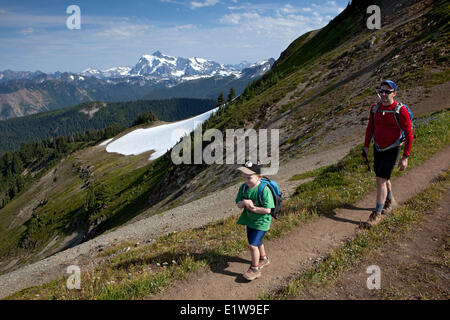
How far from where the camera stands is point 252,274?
6816 mm

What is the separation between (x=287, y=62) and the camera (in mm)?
93625

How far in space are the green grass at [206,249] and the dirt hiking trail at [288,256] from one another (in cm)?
30

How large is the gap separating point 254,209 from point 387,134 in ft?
16.5

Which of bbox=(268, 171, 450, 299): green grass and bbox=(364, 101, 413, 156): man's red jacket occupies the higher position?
bbox=(364, 101, 413, 156): man's red jacket

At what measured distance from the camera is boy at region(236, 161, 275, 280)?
6422 millimetres

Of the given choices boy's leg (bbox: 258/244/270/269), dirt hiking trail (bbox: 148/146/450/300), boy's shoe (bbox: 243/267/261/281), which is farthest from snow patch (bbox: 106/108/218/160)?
boy's shoe (bbox: 243/267/261/281)

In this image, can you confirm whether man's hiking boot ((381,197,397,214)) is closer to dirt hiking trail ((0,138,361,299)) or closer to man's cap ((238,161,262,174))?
man's cap ((238,161,262,174))

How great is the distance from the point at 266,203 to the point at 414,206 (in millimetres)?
5806

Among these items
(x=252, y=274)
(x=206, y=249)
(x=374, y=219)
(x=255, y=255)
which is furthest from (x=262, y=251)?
(x=374, y=219)

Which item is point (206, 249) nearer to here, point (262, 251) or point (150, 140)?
point (262, 251)

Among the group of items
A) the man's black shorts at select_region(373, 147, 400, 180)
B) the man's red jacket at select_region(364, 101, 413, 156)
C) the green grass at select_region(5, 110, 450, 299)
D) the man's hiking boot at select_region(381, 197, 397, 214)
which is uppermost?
the man's red jacket at select_region(364, 101, 413, 156)

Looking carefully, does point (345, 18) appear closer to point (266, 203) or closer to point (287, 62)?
point (287, 62)

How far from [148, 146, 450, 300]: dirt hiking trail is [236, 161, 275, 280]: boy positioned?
38 centimetres
